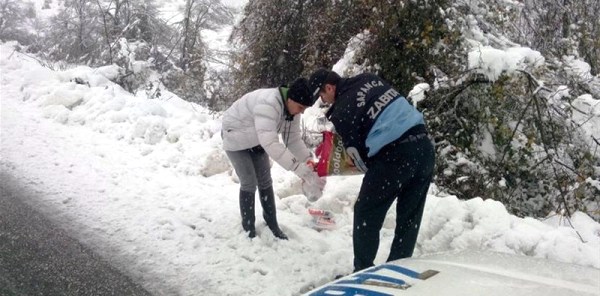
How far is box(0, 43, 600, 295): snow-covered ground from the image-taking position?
3908 millimetres

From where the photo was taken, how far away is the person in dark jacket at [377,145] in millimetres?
3400

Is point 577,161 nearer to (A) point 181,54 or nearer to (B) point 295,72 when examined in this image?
(B) point 295,72

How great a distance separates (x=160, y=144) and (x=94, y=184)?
148cm

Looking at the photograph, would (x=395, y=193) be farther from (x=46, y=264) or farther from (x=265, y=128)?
(x=46, y=264)

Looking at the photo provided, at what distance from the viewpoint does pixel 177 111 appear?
811 centimetres

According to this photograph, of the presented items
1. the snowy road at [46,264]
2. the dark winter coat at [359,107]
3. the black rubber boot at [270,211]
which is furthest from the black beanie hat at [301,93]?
the snowy road at [46,264]

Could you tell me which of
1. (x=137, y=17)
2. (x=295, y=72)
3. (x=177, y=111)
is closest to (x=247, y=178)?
(x=177, y=111)

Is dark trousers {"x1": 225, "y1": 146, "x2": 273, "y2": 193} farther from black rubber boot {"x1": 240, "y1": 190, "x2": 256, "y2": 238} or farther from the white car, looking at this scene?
the white car

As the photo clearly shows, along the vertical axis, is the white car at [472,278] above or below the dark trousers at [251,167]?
below

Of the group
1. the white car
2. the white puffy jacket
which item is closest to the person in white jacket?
the white puffy jacket

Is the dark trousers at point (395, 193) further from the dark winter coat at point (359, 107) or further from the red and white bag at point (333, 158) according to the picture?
the red and white bag at point (333, 158)

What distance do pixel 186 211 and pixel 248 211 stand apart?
0.89 meters

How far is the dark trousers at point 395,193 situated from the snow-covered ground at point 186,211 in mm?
462

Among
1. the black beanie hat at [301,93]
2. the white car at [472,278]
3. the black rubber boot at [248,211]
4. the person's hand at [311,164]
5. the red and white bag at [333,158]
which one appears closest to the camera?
the white car at [472,278]
